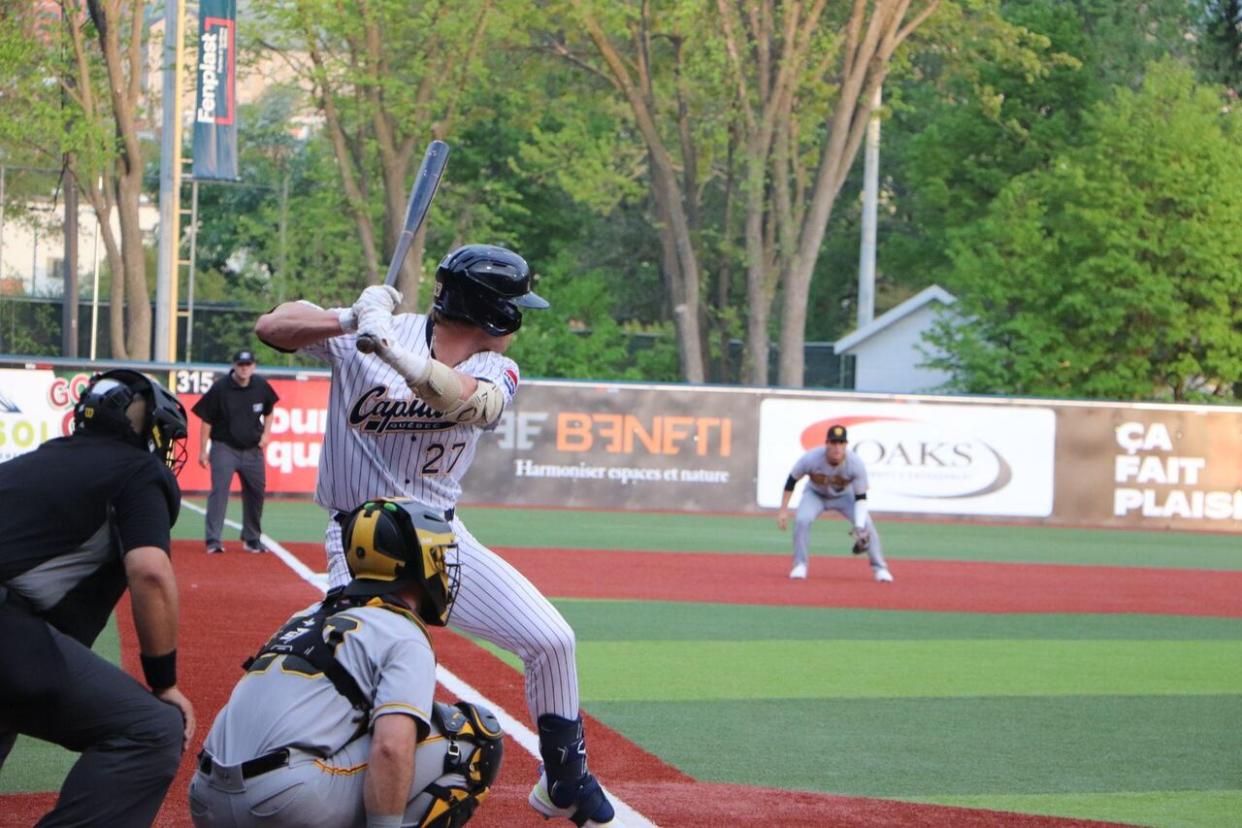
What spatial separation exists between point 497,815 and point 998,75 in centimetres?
5569

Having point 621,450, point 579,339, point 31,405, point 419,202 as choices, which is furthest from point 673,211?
point 419,202

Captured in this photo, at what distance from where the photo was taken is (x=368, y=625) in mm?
4586

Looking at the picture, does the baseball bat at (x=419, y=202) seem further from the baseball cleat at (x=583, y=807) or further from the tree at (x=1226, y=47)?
the tree at (x=1226, y=47)

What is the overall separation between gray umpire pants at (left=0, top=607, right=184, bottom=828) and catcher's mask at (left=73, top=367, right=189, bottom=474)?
1.85ft

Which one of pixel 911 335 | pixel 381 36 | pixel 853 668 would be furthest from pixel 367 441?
pixel 911 335

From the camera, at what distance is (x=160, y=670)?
16.1 feet

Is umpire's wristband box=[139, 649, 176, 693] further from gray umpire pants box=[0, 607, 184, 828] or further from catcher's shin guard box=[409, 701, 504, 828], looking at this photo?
catcher's shin guard box=[409, 701, 504, 828]

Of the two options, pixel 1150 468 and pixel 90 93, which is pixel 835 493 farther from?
pixel 90 93

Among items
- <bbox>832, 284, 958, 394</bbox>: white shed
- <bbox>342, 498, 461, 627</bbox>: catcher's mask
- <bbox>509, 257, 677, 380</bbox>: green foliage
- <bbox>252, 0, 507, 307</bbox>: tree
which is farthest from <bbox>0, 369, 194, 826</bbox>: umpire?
<bbox>832, 284, 958, 394</bbox>: white shed

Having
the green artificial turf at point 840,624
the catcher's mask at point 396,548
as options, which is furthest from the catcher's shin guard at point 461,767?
the green artificial turf at point 840,624

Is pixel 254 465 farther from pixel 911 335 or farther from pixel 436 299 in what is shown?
pixel 911 335

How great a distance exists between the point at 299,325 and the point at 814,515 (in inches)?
528

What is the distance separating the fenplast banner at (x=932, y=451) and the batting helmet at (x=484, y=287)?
2387 centimetres

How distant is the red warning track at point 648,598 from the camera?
6910 mm
